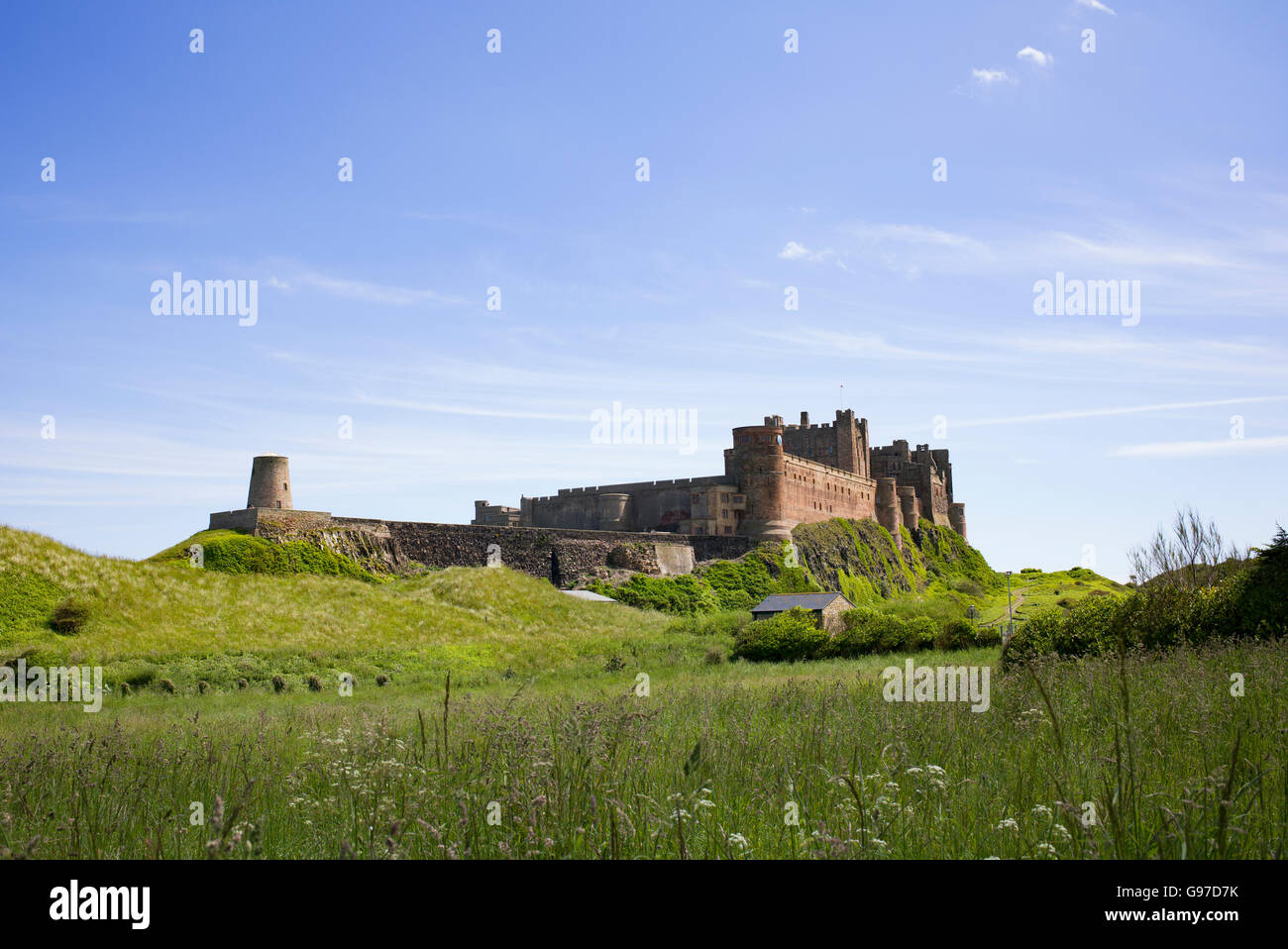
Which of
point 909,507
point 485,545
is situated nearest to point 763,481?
point 485,545

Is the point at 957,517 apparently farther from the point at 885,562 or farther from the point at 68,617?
the point at 68,617

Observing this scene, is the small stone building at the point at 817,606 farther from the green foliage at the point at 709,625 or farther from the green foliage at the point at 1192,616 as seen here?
the green foliage at the point at 1192,616

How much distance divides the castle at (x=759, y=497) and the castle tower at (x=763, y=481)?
7 cm

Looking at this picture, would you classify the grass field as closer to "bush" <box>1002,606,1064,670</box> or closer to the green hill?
"bush" <box>1002,606,1064,670</box>

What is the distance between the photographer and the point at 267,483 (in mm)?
39250

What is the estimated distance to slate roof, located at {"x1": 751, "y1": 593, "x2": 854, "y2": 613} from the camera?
35281 mm

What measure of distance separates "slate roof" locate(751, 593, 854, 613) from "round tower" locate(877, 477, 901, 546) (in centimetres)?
4205

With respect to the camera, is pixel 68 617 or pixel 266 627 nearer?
pixel 68 617

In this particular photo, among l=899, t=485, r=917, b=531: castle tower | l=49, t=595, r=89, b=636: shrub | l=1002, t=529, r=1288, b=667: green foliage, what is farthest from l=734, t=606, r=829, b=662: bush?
l=899, t=485, r=917, b=531: castle tower

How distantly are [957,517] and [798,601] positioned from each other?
6216 centimetres

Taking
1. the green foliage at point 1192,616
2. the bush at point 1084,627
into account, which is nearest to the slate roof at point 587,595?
the bush at point 1084,627

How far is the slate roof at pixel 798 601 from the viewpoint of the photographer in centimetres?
3528
